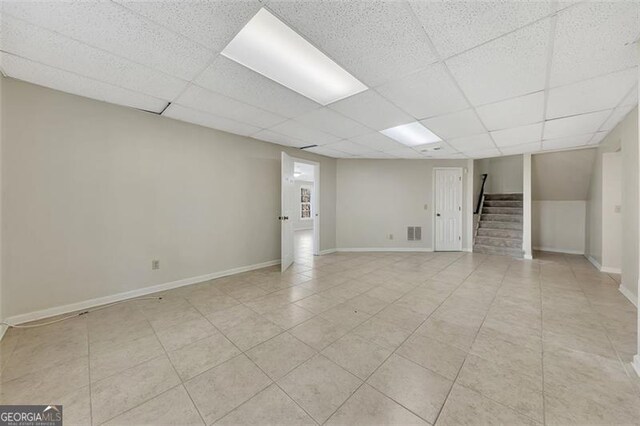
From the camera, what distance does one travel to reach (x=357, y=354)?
6.13 ft

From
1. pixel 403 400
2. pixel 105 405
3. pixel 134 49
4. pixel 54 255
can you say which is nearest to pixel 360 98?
pixel 134 49

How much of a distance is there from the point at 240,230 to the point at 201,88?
92.8 inches

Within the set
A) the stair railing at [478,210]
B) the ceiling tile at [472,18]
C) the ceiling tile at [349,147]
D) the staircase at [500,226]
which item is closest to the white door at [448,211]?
the staircase at [500,226]

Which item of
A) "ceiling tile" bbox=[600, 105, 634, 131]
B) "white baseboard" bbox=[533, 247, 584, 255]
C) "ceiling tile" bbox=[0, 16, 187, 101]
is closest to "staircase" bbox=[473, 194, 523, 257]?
"white baseboard" bbox=[533, 247, 584, 255]

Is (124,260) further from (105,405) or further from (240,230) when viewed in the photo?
(105,405)

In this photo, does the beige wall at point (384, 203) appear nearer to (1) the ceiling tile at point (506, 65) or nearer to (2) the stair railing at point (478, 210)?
(2) the stair railing at point (478, 210)

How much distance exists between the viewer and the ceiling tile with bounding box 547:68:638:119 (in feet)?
7.03

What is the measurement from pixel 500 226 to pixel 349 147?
202 inches

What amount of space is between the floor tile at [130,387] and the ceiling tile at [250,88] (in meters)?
2.53

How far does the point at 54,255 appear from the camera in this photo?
8.23 ft

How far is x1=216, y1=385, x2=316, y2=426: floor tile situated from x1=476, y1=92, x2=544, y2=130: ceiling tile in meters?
3.57

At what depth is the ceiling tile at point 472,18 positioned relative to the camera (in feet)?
4.62

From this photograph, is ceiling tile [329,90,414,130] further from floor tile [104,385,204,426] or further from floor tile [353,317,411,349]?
floor tile [104,385,204,426]

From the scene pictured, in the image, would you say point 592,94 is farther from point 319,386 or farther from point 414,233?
point 414,233
